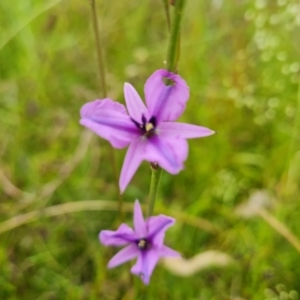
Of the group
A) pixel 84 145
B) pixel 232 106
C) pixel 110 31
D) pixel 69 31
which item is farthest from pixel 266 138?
pixel 69 31

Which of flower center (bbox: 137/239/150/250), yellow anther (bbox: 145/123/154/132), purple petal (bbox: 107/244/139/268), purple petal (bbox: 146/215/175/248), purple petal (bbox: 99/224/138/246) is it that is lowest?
purple petal (bbox: 107/244/139/268)

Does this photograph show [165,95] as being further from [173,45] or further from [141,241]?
[141,241]

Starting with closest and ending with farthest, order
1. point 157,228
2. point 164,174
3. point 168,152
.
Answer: point 168,152 < point 157,228 < point 164,174

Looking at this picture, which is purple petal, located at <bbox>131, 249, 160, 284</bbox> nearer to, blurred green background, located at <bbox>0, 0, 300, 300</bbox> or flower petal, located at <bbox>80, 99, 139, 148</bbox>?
flower petal, located at <bbox>80, 99, 139, 148</bbox>

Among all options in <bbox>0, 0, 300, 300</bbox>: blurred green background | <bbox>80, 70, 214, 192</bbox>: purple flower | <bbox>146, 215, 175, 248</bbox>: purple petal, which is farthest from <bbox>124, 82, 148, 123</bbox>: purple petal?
A: <bbox>0, 0, 300, 300</bbox>: blurred green background

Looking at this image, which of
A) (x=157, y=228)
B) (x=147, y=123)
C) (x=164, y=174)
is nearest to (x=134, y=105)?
(x=147, y=123)

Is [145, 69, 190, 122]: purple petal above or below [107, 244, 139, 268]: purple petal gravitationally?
above

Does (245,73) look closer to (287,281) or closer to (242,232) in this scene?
(242,232)
